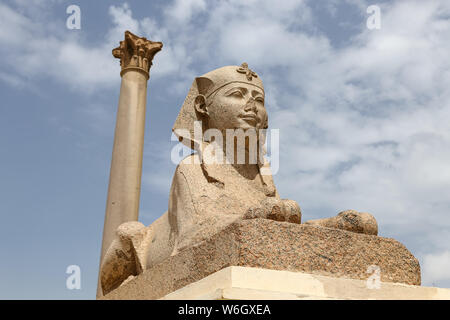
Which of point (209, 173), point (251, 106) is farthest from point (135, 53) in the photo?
point (209, 173)

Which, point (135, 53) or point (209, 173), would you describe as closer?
point (209, 173)

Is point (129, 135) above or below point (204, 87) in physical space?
above

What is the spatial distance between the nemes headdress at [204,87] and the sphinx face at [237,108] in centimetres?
7

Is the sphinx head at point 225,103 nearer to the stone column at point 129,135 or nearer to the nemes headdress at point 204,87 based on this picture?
the nemes headdress at point 204,87

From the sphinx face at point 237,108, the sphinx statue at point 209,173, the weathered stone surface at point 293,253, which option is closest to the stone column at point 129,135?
the sphinx statue at point 209,173

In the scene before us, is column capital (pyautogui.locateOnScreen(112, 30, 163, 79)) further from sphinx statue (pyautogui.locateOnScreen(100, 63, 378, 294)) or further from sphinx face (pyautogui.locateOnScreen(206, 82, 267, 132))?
sphinx face (pyautogui.locateOnScreen(206, 82, 267, 132))

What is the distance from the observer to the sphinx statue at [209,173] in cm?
440

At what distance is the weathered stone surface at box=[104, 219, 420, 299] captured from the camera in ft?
10.8

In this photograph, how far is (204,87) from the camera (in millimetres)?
5312

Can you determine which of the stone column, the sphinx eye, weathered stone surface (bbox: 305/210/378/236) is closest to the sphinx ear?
the sphinx eye

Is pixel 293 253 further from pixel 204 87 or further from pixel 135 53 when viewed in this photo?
pixel 135 53

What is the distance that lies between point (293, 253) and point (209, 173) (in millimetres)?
1408
